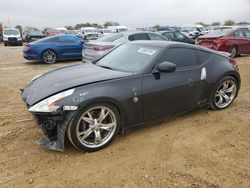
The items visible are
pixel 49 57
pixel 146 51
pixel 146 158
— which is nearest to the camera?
pixel 146 158

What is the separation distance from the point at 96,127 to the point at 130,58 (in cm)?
144

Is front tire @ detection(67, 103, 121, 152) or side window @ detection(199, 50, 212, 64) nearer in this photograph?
front tire @ detection(67, 103, 121, 152)

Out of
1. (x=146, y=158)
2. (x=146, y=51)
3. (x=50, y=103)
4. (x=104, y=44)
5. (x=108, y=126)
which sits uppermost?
(x=146, y=51)

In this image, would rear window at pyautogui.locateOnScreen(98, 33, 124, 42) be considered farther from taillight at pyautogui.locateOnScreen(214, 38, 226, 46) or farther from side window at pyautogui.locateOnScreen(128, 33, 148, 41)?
taillight at pyautogui.locateOnScreen(214, 38, 226, 46)

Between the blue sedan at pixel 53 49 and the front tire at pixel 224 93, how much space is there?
8.84m

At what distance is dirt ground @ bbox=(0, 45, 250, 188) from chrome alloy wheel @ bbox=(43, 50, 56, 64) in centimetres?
761

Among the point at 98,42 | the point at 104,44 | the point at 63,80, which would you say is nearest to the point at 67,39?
the point at 98,42

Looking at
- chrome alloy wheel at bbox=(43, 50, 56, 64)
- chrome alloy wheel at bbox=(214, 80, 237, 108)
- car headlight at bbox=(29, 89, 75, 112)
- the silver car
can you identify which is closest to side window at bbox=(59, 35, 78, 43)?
chrome alloy wheel at bbox=(43, 50, 56, 64)

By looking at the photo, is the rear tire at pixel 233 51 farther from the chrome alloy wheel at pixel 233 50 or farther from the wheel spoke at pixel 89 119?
the wheel spoke at pixel 89 119

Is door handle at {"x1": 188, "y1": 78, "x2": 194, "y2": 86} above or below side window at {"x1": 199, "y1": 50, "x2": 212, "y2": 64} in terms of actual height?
below

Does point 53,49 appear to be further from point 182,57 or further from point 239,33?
point 239,33

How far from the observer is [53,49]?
1236 cm

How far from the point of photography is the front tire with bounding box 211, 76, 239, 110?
17.3 ft

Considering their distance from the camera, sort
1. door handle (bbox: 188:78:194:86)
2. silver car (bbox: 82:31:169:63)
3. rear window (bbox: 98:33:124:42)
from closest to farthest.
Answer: door handle (bbox: 188:78:194:86)
silver car (bbox: 82:31:169:63)
rear window (bbox: 98:33:124:42)
